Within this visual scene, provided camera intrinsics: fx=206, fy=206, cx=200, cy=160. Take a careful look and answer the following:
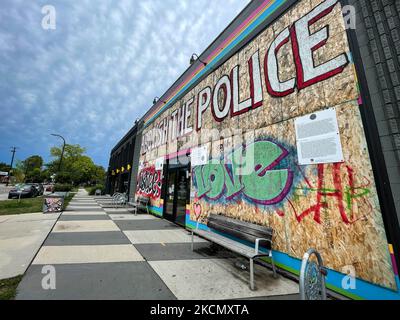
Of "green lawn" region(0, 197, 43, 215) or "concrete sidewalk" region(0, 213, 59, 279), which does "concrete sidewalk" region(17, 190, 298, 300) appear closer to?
"concrete sidewalk" region(0, 213, 59, 279)

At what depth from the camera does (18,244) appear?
16.6 feet

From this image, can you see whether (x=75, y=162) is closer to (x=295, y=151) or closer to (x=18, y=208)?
(x=18, y=208)

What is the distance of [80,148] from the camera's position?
56938 mm

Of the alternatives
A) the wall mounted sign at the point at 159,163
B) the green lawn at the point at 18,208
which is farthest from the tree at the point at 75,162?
the wall mounted sign at the point at 159,163

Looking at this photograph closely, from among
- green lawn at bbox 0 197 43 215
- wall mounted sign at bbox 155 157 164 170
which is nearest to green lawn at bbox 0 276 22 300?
wall mounted sign at bbox 155 157 164 170

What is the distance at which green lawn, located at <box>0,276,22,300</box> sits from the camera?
270 centimetres

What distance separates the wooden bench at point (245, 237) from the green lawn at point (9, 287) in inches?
128

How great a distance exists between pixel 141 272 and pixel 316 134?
13.2 feet

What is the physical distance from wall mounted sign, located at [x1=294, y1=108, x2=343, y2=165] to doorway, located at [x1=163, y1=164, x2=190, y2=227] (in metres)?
5.19

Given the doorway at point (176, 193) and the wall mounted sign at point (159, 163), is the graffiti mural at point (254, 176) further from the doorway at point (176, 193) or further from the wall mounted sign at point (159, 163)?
the wall mounted sign at point (159, 163)

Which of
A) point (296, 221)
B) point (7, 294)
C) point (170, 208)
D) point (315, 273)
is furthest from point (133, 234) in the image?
point (315, 273)

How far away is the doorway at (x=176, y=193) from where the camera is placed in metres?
8.66

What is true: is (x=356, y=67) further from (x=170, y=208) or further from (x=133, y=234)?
(x=170, y=208)

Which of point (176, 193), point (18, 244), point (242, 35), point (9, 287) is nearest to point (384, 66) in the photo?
point (242, 35)
